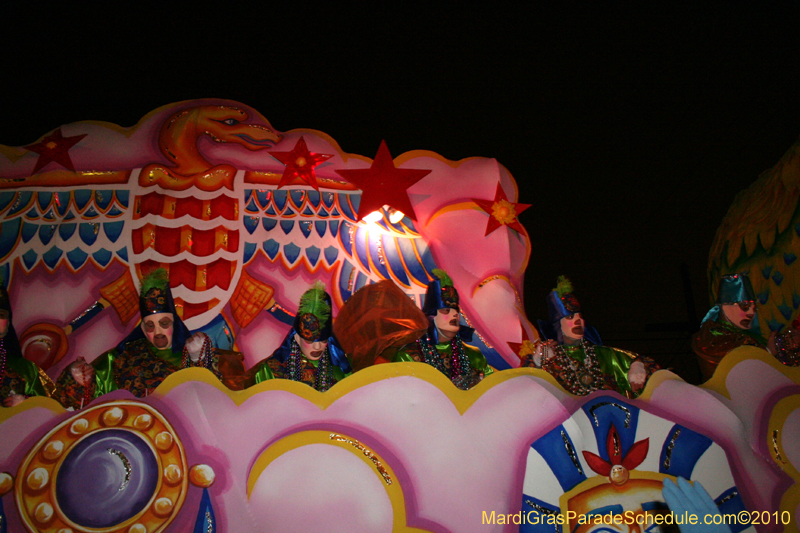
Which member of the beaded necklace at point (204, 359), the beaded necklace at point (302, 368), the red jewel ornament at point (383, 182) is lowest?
the beaded necklace at point (302, 368)

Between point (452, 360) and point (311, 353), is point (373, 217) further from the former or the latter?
point (311, 353)

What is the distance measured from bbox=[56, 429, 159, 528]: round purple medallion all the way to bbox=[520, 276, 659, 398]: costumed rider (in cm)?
209

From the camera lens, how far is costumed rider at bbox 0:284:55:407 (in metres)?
2.65

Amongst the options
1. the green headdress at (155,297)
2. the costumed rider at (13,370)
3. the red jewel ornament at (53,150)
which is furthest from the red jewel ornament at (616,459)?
the red jewel ornament at (53,150)

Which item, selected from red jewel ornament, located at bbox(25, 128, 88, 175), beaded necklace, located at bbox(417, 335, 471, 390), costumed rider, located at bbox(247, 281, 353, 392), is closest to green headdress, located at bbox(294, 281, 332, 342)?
costumed rider, located at bbox(247, 281, 353, 392)

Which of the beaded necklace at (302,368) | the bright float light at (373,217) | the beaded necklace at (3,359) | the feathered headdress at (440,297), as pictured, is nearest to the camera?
the beaded necklace at (3,359)

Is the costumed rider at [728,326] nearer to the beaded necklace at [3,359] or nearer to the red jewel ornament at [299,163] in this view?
the red jewel ornament at [299,163]

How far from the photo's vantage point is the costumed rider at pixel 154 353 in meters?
2.89

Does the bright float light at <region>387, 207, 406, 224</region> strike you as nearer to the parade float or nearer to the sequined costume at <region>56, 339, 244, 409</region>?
the sequined costume at <region>56, 339, 244, 409</region>

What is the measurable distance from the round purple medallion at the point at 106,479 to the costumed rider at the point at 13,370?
1.07 meters

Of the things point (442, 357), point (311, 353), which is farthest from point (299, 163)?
point (442, 357)

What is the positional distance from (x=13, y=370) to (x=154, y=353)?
0.65 m

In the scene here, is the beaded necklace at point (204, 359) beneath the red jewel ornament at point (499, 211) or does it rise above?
beneath

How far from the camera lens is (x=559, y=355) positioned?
123 inches
